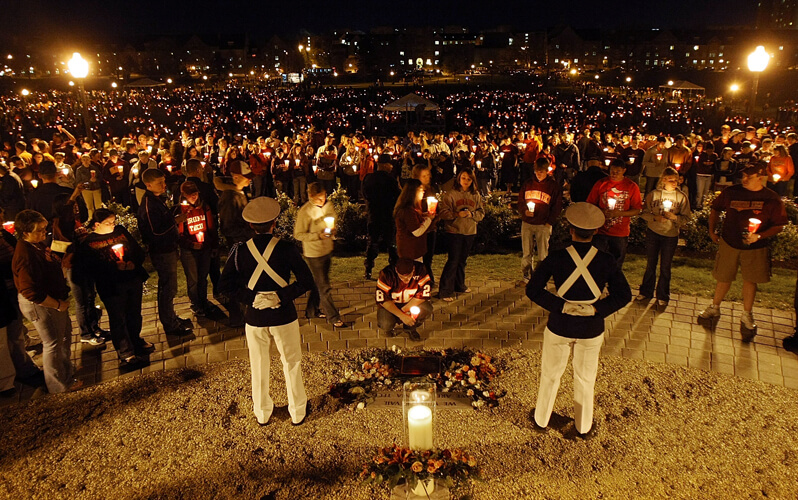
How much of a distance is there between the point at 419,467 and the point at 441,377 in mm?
1945

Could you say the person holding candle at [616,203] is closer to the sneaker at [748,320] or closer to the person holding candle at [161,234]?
the sneaker at [748,320]

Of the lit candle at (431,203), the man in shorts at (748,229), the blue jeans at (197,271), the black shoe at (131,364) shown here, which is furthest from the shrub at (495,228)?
the black shoe at (131,364)

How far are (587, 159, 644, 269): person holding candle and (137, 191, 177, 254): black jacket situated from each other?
5365 mm

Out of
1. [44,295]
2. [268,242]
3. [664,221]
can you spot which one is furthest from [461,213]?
[44,295]

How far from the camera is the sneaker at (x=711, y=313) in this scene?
665 centimetres

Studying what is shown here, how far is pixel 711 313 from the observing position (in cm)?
666

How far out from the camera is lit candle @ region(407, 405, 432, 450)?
3637 mm

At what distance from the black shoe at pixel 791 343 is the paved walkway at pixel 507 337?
0.07 metres

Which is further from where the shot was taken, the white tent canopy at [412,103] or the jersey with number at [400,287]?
the white tent canopy at [412,103]

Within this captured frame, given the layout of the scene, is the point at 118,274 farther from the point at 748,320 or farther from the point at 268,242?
the point at 748,320

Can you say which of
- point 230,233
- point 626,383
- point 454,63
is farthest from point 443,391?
point 454,63

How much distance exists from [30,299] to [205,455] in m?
2.23

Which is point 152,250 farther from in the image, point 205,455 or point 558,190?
point 558,190

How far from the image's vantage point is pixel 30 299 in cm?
483
